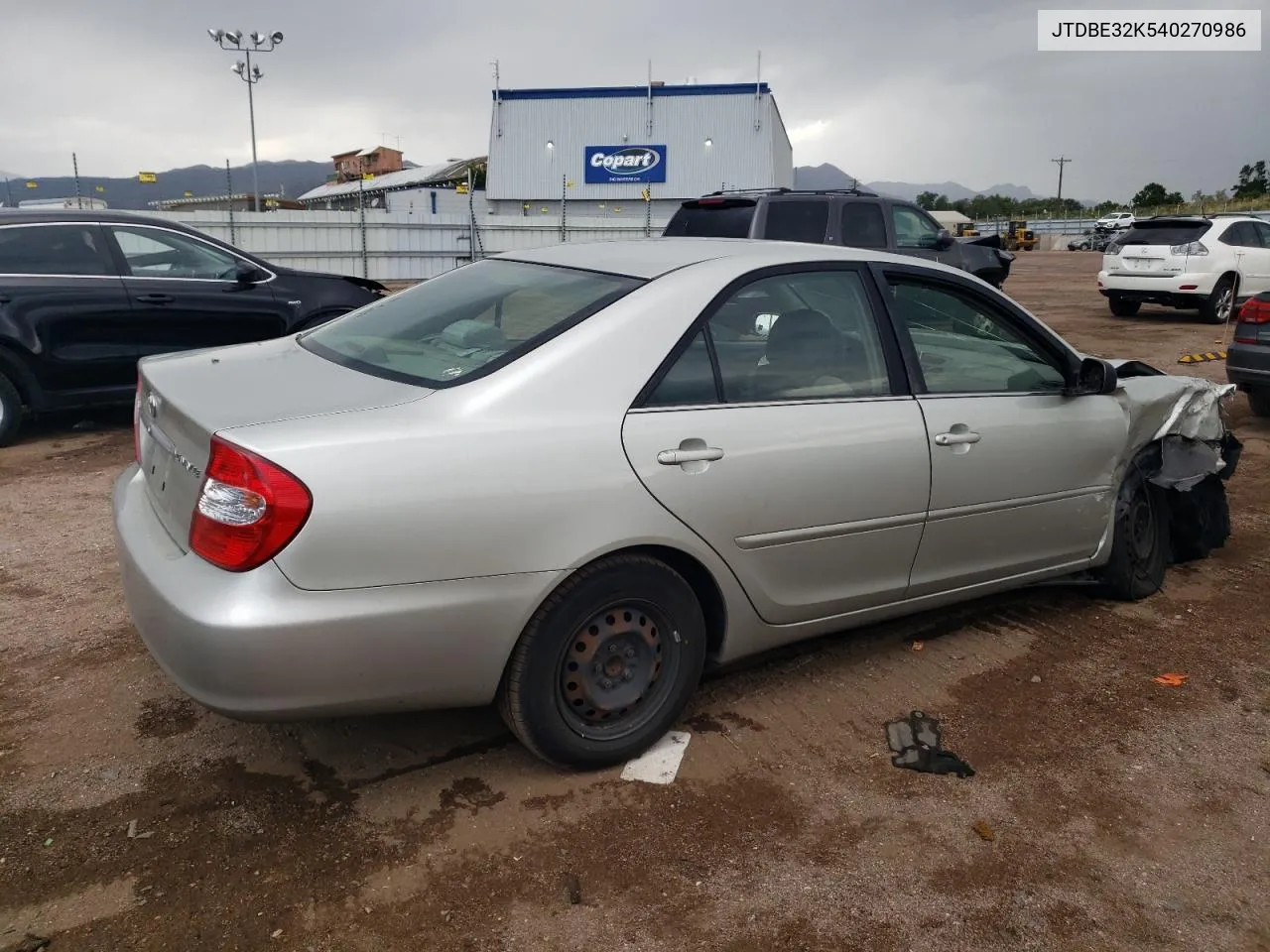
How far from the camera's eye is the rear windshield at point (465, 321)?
303cm

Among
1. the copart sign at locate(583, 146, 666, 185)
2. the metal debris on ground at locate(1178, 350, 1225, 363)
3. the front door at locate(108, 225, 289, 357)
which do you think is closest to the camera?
the front door at locate(108, 225, 289, 357)

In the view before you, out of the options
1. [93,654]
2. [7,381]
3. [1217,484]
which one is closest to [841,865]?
[93,654]

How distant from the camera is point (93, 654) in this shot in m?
→ 3.79

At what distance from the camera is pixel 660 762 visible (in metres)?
3.14

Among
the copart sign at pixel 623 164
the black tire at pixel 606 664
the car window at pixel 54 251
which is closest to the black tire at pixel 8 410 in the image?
the car window at pixel 54 251

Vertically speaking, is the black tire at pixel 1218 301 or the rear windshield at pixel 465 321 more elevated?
the rear windshield at pixel 465 321

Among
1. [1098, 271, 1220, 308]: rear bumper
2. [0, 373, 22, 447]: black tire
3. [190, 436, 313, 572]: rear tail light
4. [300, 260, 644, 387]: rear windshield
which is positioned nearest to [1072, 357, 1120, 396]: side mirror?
[300, 260, 644, 387]: rear windshield

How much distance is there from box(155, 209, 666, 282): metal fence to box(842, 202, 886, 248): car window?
767 centimetres

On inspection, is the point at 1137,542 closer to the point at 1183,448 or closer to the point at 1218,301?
the point at 1183,448

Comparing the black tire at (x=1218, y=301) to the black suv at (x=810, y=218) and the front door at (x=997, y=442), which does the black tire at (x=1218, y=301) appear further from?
the front door at (x=997, y=442)

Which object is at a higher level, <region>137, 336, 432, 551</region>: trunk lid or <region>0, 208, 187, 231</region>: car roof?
<region>0, 208, 187, 231</region>: car roof

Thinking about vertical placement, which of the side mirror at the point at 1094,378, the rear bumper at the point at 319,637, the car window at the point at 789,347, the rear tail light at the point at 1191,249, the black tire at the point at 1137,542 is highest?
the rear tail light at the point at 1191,249

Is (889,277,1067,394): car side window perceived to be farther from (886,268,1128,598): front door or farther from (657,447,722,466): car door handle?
(657,447,722,466): car door handle

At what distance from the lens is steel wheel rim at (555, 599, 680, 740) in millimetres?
2924
